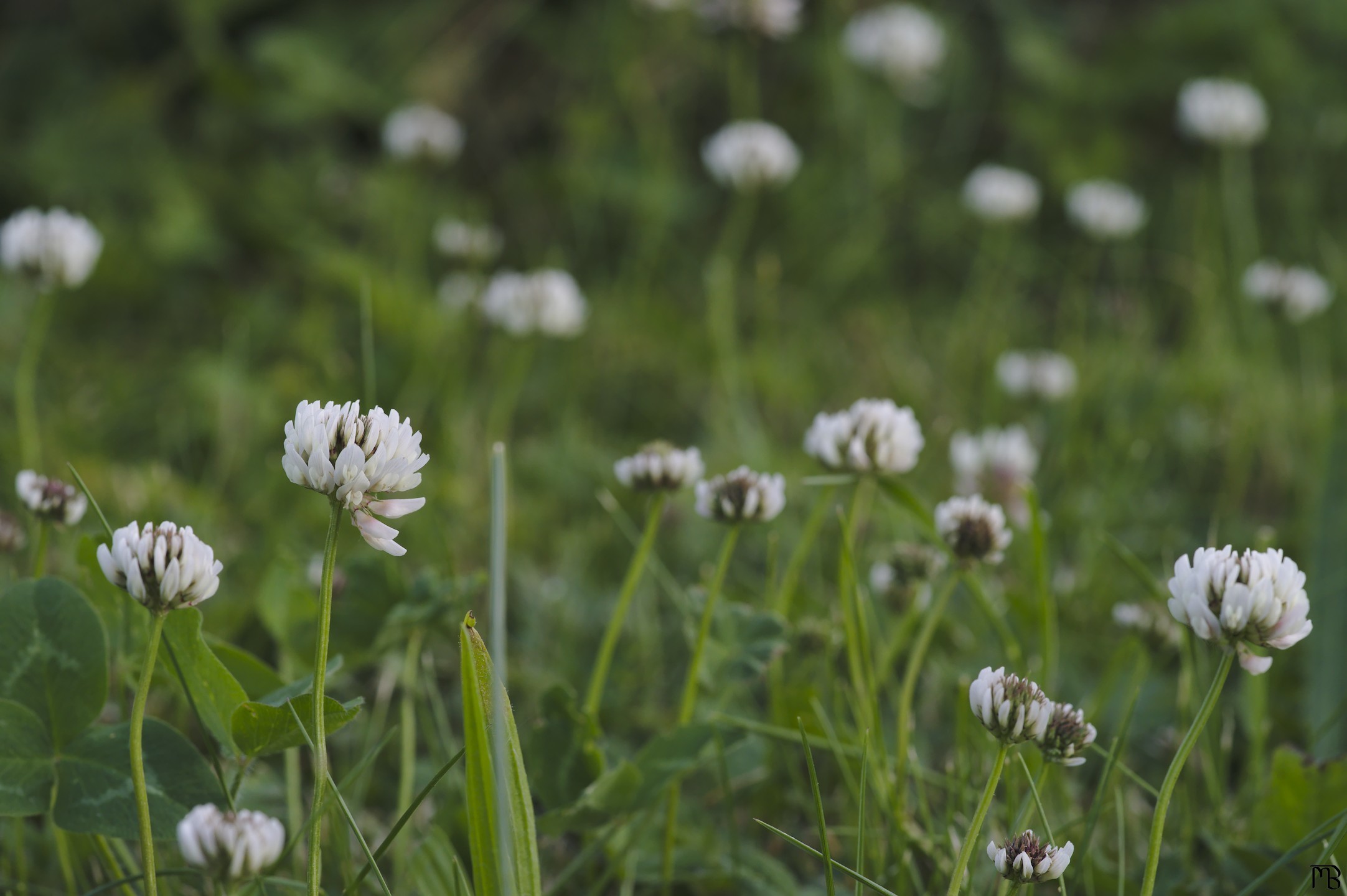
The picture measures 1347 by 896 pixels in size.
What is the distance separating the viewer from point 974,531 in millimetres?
993

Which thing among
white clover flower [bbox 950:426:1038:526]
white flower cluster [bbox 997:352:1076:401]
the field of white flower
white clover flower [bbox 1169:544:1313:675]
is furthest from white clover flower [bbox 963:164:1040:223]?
white clover flower [bbox 1169:544:1313:675]

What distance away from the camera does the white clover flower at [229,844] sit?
0.65 meters

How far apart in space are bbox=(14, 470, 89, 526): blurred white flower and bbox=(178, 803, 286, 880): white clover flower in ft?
1.36

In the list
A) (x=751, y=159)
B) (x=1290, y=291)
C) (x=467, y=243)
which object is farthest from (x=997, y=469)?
(x=467, y=243)

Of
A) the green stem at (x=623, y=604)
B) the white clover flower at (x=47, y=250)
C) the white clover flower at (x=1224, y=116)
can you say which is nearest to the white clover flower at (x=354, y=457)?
the green stem at (x=623, y=604)

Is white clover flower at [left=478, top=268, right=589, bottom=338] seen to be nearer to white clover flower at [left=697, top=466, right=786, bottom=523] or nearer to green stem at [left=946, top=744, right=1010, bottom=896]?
white clover flower at [left=697, top=466, right=786, bottom=523]

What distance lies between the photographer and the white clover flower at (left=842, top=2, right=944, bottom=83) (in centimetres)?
277

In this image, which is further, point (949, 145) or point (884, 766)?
point (949, 145)

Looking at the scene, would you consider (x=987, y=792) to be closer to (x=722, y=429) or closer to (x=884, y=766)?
(x=884, y=766)

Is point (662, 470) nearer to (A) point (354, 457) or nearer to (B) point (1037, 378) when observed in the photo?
(A) point (354, 457)

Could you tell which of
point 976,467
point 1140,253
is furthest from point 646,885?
point 1140,253

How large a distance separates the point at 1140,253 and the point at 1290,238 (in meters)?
0.32

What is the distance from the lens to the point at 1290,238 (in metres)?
2.70

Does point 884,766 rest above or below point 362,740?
above
